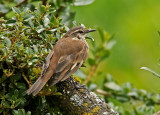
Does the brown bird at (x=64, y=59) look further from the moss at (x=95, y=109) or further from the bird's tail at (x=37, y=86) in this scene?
the moss at (x=95, y=109)

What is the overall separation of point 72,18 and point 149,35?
3939mm

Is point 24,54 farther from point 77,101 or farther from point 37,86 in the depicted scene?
point 77,101

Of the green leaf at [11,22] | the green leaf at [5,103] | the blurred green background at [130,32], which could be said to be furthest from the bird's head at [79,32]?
the blurred green background at [130,32]

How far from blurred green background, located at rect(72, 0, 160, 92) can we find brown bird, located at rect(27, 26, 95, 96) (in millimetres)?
3171

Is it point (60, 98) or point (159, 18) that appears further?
point (159, 18)

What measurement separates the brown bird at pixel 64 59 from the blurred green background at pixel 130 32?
10.4 feet

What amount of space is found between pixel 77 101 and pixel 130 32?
5697mm

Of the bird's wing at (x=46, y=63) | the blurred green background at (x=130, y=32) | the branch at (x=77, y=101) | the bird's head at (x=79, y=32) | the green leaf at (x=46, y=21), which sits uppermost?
the green leaf at (x=46, y=21)

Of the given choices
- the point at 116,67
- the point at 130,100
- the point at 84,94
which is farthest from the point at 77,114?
the point at 116,67

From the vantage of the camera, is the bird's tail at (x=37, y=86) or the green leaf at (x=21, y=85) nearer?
the bird's tail at (x=37, y=86)

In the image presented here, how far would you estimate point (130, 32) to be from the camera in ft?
30.3

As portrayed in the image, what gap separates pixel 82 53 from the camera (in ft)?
15.1

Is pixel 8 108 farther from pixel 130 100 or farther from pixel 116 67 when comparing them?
pixel 116 67

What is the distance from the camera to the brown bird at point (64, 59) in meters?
3.65
